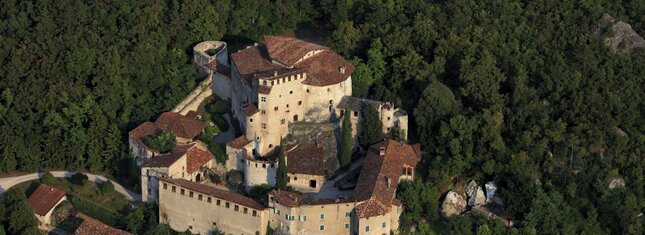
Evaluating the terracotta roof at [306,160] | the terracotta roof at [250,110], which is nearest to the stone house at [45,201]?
the terracotta roof at [250,110]

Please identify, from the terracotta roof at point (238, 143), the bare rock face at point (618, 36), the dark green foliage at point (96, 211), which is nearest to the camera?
the dark green foliage at point (96, 211)

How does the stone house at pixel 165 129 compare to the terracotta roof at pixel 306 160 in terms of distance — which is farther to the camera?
the stone house at pixel 165 129

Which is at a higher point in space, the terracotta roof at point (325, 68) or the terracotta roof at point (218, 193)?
the terracotta roof at point (325, 68)

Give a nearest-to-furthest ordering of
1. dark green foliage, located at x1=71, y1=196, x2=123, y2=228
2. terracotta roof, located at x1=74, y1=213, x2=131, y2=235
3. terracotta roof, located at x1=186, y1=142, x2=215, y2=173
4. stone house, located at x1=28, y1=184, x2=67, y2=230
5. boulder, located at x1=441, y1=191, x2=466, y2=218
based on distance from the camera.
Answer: terracotta roof, located at x1=74, y1=213, x2=131, y2=235 < stone house, located at x1=28, y1=184, x2=67, y2=230 < dark green foliage, located at x1=71, y1=196, x2=123, y2=228 < terracotta roof, located at x1=186, y1=142, x2=215, y2=173 < boulder, located at x1=441, y1=191, x2=466, y2=218

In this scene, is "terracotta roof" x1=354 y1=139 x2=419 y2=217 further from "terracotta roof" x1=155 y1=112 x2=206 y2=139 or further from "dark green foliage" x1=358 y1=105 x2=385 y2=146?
"terracotta roof" x1=155 y1=112 x2=206 y2=139

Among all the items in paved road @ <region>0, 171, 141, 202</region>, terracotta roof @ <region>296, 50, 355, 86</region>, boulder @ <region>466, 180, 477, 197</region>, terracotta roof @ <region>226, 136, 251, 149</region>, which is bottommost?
paved road @ <region>0, 171, 141, 202</region>

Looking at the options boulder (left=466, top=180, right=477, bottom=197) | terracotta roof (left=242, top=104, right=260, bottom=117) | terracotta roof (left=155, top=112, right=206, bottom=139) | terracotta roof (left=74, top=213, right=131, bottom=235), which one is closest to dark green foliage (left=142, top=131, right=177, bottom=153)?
terracotta roof (left=155, top=112, right=206, bottom=139)

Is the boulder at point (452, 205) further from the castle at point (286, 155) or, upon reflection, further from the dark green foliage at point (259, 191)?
the dark green foliage at point (259, 191)
